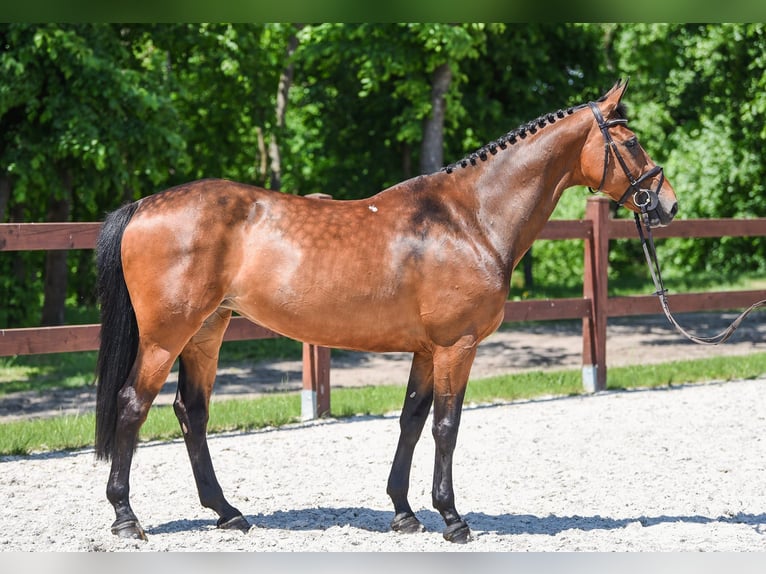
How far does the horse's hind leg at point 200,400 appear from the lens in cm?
500

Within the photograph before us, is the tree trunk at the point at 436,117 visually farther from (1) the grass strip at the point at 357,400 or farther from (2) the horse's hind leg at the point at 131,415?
(2) the horse's hind leg at the point at 131,415

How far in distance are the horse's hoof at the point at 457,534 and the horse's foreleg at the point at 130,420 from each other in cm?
151

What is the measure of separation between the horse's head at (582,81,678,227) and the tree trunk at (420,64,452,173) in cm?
1009

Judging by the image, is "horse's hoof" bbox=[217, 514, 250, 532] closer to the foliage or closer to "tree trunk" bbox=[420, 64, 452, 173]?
the foliage

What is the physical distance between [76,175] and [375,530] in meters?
8.98

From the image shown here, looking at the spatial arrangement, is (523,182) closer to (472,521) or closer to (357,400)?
(472,521)

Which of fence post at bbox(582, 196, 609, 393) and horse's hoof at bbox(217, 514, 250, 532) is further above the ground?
fence post at bbox(582, 196, 609, 393)

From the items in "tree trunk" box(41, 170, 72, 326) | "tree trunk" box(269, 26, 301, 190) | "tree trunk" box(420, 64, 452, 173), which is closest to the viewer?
"tree trunk" box(41, 170, 72, 326)

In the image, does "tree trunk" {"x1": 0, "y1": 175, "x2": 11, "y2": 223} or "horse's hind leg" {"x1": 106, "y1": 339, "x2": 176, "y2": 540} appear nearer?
"horse's hind leg" {"x1": 106, "y1": 339, "x2": 176, "y2": 540}

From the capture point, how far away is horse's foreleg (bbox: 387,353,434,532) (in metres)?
4.95

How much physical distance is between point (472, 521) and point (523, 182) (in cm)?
184

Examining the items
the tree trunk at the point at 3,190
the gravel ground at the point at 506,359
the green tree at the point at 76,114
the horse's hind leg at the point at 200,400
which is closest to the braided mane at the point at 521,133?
the horse's hind leg at the point at 200,400

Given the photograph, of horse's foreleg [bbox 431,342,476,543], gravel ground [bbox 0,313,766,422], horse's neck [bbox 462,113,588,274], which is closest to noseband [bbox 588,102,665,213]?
horse's neck [bbox 462,113,588,274]

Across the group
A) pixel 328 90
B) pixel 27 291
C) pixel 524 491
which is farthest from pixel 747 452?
pixel 328 90
